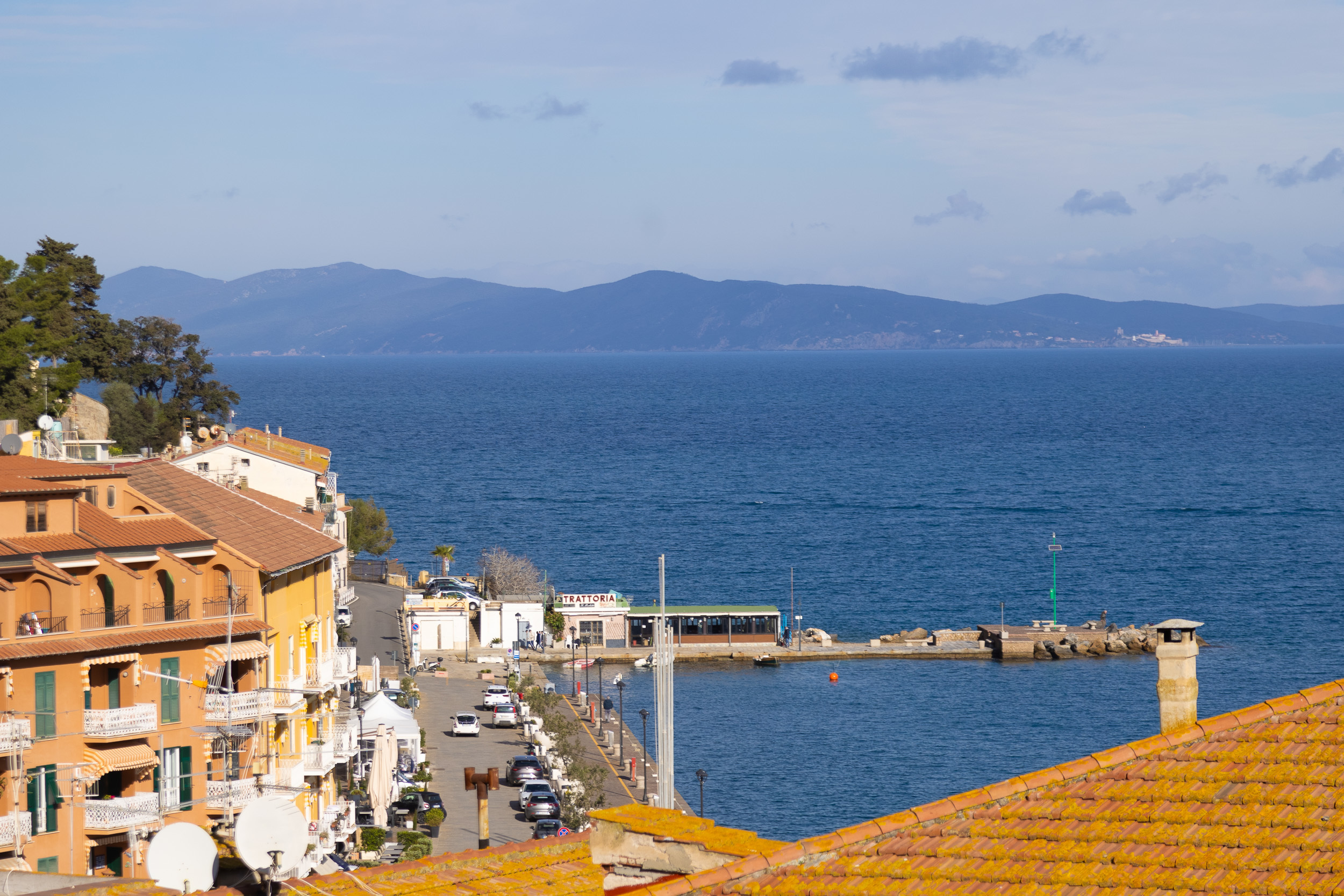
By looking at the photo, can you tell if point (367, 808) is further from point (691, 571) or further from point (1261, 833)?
point (691, 571)

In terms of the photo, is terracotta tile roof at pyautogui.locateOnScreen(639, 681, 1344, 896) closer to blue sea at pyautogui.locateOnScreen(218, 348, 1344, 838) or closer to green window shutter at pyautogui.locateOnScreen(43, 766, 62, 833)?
green window shutter at pyautogui.locateOnScreen(43, 766, 62, 833)

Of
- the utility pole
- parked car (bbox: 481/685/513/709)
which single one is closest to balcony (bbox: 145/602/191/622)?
the utility pole

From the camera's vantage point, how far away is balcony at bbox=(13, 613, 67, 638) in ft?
102

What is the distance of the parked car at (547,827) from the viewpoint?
4494 cm

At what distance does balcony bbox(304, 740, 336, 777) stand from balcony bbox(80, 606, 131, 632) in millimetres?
6365

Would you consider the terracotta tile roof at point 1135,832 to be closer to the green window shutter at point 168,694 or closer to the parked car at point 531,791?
the green window shutter at point 168,694

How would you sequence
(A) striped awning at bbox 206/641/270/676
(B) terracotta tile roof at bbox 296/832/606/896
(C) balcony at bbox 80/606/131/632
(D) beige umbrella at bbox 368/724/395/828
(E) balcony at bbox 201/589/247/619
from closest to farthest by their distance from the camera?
(B) terracotta tile roof at bbox 296/832/606/896
(C) balcony at bbox 80/606/131/632
(A) striped awning at bbox 206/641/270/676
(E) balcony at bbox 201/589/247/619
(D) beige umbrella at bbox 368/724/395/828

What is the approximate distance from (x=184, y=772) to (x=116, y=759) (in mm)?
1806

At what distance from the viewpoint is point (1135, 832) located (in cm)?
991

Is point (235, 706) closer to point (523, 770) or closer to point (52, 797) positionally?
point (52, 797)

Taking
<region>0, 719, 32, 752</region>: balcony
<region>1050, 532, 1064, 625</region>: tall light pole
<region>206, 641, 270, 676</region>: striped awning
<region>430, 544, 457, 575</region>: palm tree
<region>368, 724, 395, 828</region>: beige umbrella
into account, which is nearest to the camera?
<region>0, 719, 32, 752</region>: balcony

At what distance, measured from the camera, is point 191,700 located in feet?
108

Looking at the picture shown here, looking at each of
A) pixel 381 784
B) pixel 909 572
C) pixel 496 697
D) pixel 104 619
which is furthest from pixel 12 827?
pixel 909 572

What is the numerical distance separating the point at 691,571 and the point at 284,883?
10791cm
